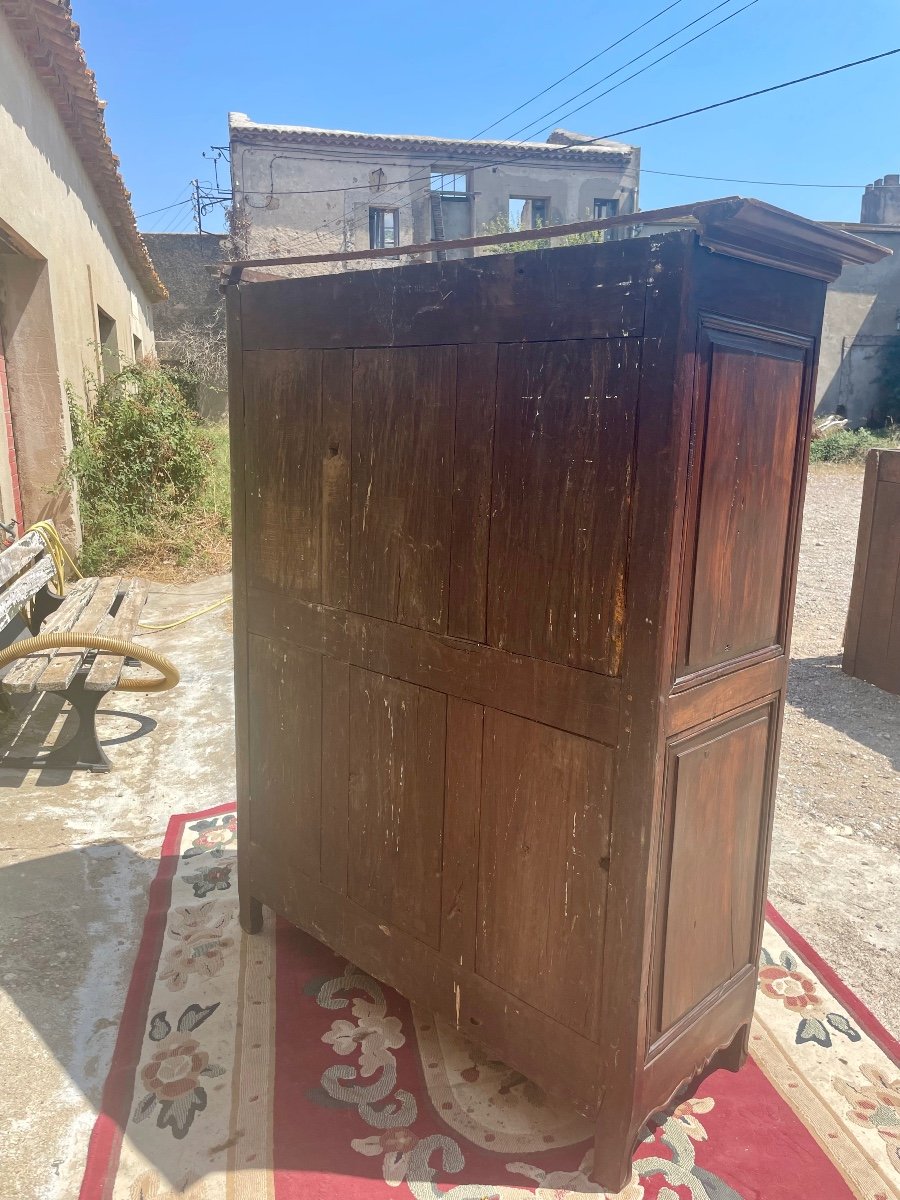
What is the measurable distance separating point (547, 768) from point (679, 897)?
1.36ft

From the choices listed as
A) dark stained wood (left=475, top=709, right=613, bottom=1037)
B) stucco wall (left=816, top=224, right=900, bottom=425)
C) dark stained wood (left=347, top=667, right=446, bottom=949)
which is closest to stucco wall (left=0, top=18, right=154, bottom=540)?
dark stained wood (left=347, top=667, right=446, bottom=949)

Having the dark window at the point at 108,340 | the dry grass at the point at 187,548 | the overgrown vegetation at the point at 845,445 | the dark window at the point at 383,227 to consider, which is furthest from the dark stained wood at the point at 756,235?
the dark window at the point at 383,227

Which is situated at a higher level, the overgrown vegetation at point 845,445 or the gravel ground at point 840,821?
the overgrown vegetation at point 845,445

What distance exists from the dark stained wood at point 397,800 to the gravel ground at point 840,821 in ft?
4.72

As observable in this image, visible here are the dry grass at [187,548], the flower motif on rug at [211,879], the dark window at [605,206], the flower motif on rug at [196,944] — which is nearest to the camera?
the flower motif on rug at [196,944]

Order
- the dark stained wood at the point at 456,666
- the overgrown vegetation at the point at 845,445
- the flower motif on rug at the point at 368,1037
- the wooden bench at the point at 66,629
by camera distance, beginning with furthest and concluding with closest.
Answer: the overgrown vegetation at the point at 845,445 < the wooden bench at the point at 66,629 < the flower motif on rug at the point at 368,1037 < the dark stained wood at the point at 456,666

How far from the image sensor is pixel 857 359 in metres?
22.0

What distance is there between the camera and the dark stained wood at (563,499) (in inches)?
60.9

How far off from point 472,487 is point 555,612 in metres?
0.34

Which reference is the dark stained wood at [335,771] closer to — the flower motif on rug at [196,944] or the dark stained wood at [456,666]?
the dark stained wood at [456,666]

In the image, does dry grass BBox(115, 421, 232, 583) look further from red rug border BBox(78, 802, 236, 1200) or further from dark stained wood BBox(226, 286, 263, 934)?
dark stained wood BBox(226, 286, 263, 934)

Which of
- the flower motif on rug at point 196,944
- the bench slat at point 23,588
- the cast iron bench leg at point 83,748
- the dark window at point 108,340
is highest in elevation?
the dark window at point 108,340

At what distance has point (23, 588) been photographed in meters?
4.28

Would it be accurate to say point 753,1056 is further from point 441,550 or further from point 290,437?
point 290,437
